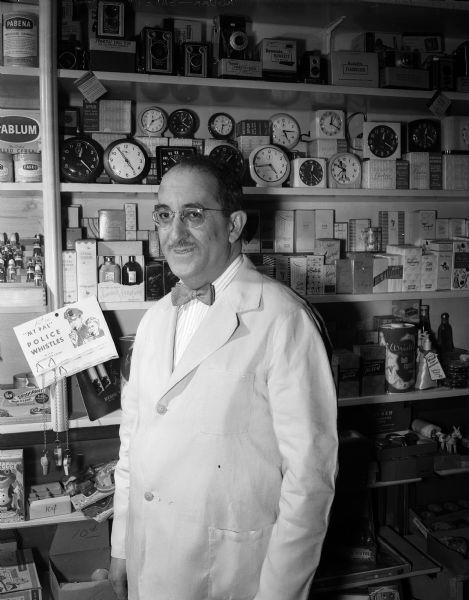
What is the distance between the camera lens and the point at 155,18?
8.12 feet

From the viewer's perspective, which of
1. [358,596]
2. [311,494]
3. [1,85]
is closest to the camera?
[311,494]

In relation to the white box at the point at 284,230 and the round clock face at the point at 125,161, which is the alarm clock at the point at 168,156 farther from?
the white box at the point at 284,230

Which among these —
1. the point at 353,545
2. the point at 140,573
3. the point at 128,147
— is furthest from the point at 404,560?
the point at 128,147

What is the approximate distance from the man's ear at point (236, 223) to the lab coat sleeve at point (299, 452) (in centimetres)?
31

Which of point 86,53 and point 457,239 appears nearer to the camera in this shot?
point 86,53

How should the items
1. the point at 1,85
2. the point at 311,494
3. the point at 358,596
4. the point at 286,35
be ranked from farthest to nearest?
the point at 286,35
the point at 358,596
the point at 1,85
the point at 311,494

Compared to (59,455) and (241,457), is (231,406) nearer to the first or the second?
(241,457)

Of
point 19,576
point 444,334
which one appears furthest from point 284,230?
point 19,576

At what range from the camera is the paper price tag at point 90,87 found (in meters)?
2.15

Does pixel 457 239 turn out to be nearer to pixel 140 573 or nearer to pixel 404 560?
pixel 404 560

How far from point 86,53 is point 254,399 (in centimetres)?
155

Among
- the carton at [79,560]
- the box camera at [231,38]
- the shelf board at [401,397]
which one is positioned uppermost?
the box camera at [231,38]

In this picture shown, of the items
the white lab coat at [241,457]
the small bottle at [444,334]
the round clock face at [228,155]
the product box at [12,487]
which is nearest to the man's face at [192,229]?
the white lab coat at [241,457]

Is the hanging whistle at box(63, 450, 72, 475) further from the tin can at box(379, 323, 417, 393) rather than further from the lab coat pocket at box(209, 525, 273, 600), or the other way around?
the tin can at box(379, 323, 417, 393)
